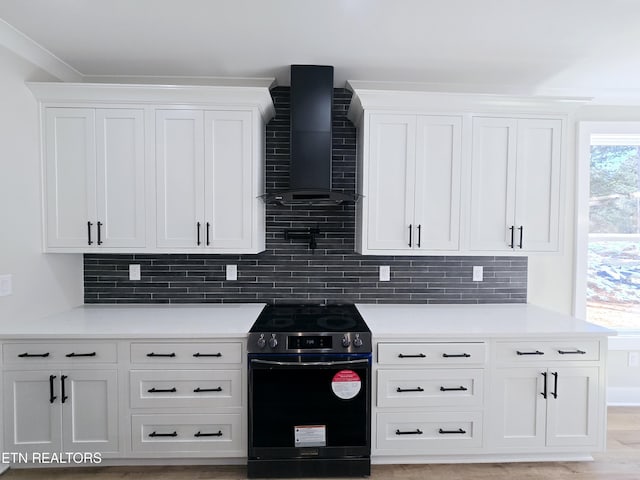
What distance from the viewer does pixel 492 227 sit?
2.52 metres

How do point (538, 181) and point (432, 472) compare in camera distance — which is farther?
point (538, 181)

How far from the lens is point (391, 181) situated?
2.47m

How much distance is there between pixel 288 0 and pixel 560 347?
2.53m

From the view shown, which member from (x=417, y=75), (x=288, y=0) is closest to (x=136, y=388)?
(x=288, y=0)

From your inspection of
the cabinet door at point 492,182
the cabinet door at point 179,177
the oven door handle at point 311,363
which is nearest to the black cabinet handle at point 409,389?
the oven door handle at point 311,363

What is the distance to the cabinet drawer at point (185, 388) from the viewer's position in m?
2.08

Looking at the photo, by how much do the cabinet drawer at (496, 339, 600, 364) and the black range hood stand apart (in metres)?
1.38

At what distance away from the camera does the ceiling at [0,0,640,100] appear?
5.94ft

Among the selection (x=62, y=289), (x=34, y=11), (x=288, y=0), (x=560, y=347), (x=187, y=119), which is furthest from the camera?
(x=62, y=289)

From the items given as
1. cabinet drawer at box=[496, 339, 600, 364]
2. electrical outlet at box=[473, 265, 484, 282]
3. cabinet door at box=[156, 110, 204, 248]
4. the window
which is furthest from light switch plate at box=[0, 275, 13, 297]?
the window

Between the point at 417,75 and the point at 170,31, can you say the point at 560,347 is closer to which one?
the point at 417,75

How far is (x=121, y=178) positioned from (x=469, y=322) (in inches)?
101

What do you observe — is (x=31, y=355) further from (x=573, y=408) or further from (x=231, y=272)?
(x=573, y=408)

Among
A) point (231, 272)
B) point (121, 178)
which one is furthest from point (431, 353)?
point (121, 178)
